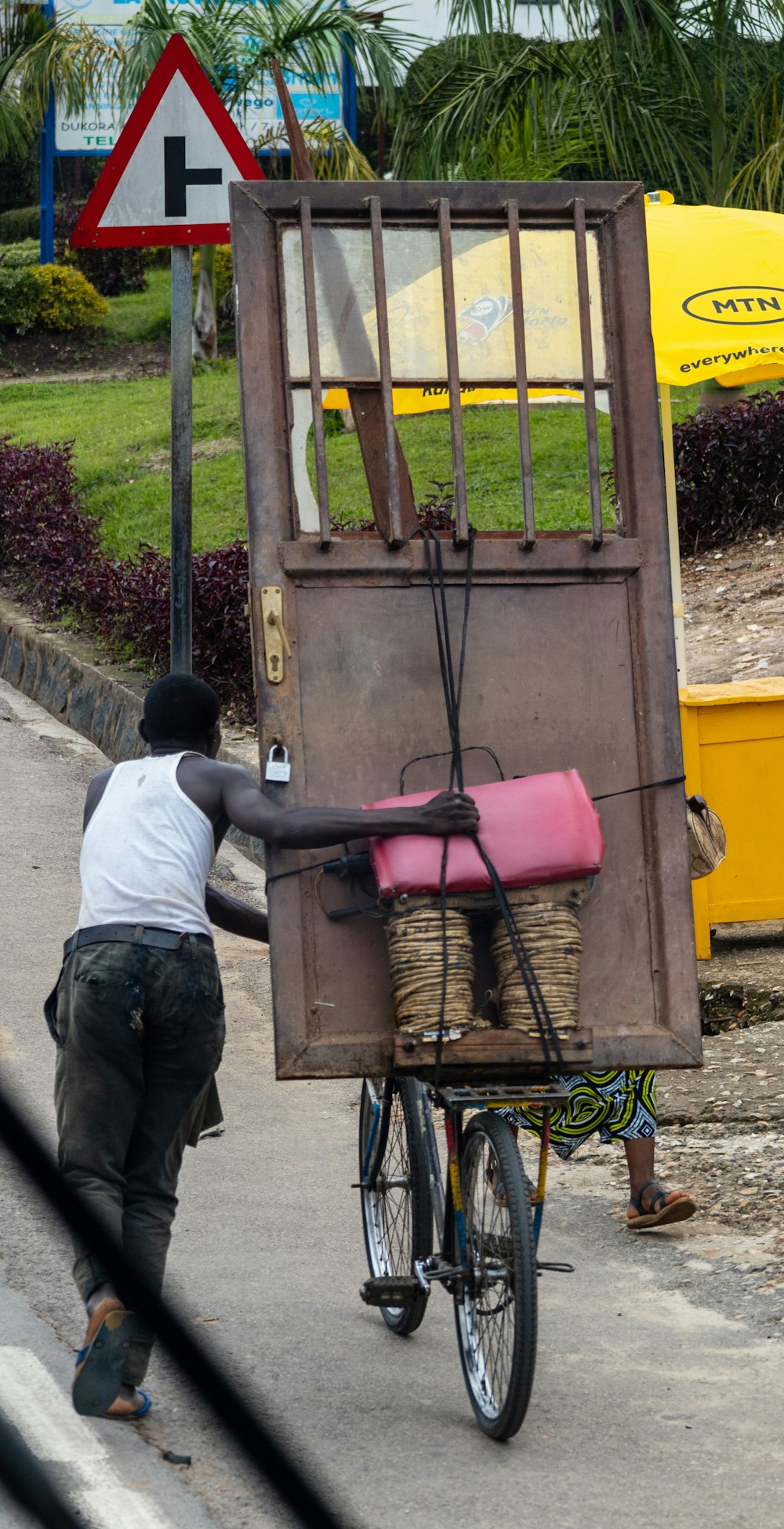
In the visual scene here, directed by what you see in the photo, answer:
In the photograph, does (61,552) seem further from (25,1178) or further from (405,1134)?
(25,1178)

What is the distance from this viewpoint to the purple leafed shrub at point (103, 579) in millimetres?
10625

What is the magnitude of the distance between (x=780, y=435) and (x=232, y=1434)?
11801 millimetres

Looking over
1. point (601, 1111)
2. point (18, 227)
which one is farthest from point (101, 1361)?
point (18, 227)

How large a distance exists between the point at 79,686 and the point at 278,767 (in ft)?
25.7

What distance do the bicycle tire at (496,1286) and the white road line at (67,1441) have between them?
0.76 m

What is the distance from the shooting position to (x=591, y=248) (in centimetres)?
438

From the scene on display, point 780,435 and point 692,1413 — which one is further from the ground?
point 780,435

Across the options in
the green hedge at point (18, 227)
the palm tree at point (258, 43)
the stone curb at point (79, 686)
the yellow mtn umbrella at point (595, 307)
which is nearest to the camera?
the yellow mtn umbrella at point (595, 307)

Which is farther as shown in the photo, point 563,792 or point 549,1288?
point 549,1288

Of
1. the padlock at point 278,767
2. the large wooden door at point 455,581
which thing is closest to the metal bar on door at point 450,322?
the large wooden door at point 455,581

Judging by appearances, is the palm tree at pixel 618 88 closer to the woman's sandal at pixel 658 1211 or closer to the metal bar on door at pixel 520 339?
the metal bar on door at pixel 520 339

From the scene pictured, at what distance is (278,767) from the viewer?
13.2 feet

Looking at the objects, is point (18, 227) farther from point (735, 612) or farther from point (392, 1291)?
point (392, 1291)

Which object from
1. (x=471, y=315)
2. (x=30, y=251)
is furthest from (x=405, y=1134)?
(x=30, y=251)
